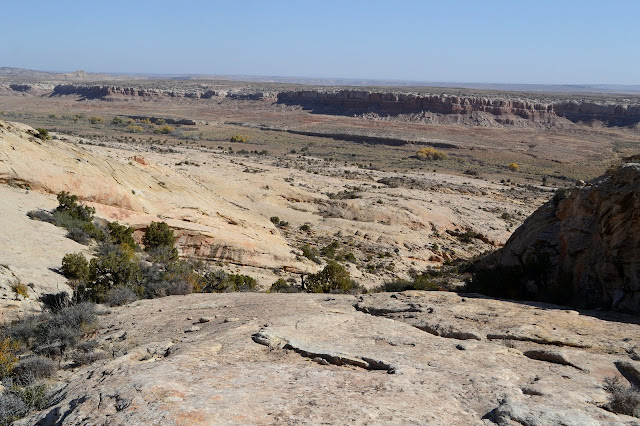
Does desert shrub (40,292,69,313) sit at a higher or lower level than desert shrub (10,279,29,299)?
lower

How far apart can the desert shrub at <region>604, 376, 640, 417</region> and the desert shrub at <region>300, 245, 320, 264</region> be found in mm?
14491

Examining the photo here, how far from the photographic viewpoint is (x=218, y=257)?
59.9 ft

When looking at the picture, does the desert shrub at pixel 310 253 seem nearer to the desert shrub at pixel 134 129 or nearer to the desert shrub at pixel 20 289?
the desert shrub at pixel 20 289

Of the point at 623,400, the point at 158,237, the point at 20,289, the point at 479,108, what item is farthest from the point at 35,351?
the point at 479,108

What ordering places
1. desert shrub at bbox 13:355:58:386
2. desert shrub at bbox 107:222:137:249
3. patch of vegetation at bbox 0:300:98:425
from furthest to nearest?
desert shrub at bbox 107:222:137:249 → desert shrub at bbox 13:355:58:386 → patch of vegetation at bbox 0:300:98:425

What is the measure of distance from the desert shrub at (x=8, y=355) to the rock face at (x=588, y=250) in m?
10.9

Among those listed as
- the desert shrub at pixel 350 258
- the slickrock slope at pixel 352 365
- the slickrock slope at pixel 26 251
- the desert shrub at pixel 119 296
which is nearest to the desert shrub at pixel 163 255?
the slickrock slope at pixel 26 251

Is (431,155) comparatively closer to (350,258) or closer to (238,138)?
(238,138)

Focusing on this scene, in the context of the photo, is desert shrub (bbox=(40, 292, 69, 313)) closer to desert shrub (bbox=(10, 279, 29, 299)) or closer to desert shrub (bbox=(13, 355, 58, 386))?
desert shrub (bbox=(10, 279, 29, 299))

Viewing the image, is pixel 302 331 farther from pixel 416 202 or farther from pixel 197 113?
pixel 197 113

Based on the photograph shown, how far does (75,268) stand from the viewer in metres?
12.2

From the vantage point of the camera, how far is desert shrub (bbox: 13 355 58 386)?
24.4 ft

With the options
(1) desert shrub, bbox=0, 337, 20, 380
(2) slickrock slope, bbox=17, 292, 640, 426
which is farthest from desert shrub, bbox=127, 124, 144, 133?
(1) desert shrub, bbox=0, 337, 20, 380

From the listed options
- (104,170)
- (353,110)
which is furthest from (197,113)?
(104,170)
